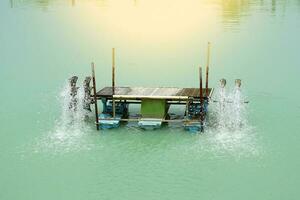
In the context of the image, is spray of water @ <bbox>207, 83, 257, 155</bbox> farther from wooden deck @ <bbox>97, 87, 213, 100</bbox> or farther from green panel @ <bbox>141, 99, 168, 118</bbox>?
green panel @ <bbox>141, 99, 168, 118</bbox>

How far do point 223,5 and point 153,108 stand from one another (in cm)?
3540

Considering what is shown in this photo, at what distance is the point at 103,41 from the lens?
3416 cm

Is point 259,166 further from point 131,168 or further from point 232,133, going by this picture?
point 131,168

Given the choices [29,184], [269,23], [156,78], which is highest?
[269,23]

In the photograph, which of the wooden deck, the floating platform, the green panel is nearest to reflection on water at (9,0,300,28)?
the wooden deck

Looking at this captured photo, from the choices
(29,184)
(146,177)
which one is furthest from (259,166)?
(29,184)

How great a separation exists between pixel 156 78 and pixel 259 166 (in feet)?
34.5

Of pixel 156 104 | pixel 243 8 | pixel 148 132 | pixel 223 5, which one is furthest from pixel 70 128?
pixel 223 5

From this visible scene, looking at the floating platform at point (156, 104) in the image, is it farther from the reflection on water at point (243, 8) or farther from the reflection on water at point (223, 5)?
the reflection on water at point (223, 5)

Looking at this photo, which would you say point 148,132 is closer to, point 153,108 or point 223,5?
point 153,108

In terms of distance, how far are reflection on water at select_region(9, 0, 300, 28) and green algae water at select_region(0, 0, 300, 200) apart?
8.77ft

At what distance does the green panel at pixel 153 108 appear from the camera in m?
17.9

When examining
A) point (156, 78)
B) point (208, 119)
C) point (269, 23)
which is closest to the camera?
point (208, 119)

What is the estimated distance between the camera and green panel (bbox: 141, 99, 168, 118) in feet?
58.7
